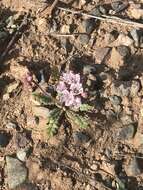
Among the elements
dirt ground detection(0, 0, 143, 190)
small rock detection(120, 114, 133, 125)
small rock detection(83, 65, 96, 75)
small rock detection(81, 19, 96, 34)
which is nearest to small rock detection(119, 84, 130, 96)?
dirt ground detection(0, 0, 143, 190)

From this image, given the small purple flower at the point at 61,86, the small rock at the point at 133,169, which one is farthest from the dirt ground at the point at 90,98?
the small purple flower at the point at 61,86

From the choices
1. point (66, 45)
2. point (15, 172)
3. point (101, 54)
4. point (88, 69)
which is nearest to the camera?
point (15, 172)

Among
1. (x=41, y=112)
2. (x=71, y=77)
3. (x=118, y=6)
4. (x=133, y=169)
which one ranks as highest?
(x=118, y=6)

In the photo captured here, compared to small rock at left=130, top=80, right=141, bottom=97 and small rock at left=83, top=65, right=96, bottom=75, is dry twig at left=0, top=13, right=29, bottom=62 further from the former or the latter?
small rock at left=130, top=80, right=141, bottom=97

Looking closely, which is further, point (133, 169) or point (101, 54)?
point (101, 54)

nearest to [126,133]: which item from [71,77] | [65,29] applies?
[71,77]

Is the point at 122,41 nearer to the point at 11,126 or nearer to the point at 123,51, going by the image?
the point at 123,51

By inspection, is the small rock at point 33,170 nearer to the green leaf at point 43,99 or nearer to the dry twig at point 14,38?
the green leaf at point 43,99
